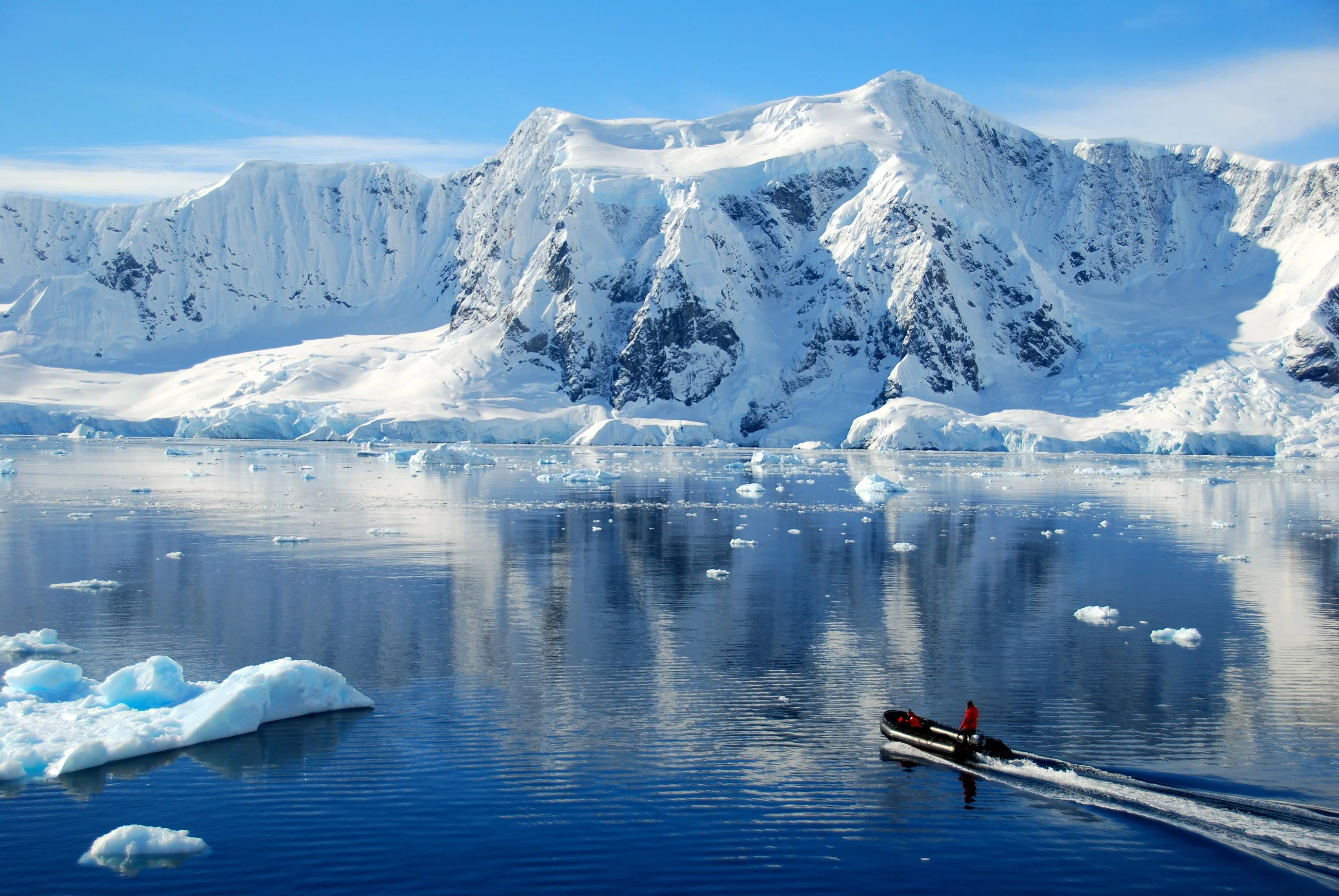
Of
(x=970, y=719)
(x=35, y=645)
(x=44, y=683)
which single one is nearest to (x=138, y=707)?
(x=44, y=683)

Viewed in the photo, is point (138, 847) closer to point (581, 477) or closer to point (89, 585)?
point (89, 585)

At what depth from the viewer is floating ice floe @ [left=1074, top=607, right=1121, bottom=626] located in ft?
90.6

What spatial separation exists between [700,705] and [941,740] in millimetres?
4422

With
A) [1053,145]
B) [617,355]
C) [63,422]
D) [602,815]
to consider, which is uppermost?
[1053,145]

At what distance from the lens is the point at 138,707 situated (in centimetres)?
1836

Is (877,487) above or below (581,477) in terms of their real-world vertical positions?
below

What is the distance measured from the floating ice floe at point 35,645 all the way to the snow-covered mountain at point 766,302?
10884 cm

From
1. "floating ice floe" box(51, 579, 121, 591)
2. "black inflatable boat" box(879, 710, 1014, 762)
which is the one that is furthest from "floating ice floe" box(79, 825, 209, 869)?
"floating ice floe" box(51, 579, 121, 591)

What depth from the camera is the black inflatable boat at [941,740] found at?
1667 centimetres

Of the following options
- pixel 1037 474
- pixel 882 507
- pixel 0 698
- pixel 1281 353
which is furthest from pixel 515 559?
pixel 1281 353

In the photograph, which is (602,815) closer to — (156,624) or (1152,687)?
(1152,687)

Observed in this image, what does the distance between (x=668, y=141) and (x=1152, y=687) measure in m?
169

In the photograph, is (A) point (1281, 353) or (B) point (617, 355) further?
(B) point (617, 355)

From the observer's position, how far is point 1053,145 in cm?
18475
